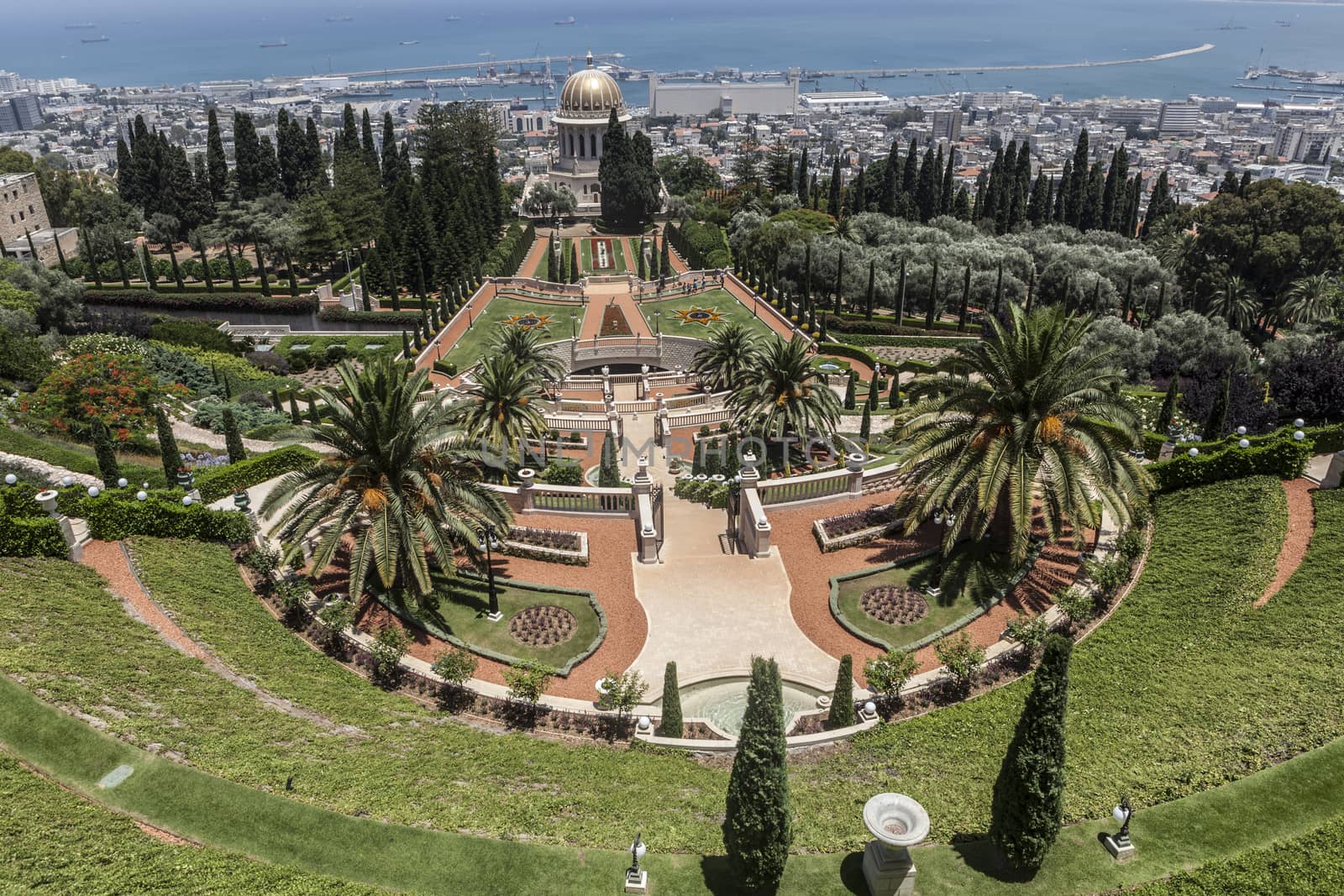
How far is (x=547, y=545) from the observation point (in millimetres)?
30781

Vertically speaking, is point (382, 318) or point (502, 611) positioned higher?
point (502, 611)

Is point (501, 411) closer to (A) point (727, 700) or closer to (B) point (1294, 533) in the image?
(A) point (727, 700)

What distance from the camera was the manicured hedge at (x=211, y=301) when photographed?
7312 centimetres

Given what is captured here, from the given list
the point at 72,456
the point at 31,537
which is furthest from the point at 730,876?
the point at 72,456

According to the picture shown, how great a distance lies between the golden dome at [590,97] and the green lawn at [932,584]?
317 feet

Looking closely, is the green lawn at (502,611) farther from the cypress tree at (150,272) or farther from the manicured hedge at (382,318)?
the cypress tree at (150,272)

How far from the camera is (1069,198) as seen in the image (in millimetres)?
89375

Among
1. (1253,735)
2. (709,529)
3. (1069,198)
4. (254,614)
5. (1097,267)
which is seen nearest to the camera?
(1253,735)

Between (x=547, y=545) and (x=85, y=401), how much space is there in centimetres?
2561

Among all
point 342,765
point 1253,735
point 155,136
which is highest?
point 155,136

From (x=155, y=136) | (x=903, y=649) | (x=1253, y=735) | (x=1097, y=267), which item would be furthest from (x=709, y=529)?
(x=155, y=136)

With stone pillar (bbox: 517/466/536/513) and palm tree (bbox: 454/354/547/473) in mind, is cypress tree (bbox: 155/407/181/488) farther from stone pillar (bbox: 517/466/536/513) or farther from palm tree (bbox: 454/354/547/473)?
stone pillar (bbox: 517/466/536/513)

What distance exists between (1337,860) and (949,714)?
8.38 metres

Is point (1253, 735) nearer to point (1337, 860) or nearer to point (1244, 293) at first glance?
point (1337, 860)
